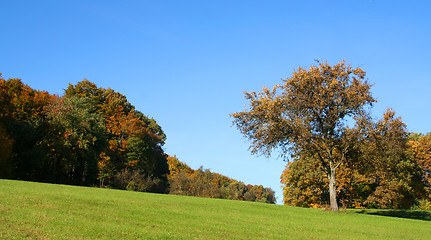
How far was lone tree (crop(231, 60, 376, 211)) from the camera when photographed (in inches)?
1507

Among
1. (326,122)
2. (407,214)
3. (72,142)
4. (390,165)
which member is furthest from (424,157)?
(72,142)

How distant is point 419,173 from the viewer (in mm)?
60812

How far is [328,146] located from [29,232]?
32.3 meters

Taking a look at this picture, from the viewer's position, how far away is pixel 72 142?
6012 centimetres

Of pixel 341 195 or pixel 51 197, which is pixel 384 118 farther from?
pixel 51 197

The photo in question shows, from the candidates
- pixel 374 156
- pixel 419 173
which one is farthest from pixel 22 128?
pixel 419 173

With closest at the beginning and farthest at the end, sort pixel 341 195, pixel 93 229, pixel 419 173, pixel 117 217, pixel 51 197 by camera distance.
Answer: pixel 93 229, pixel 117 217, pixel 51 197, pixel 419 173, pixel 341 195

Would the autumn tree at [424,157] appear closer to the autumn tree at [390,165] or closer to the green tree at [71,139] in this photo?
the autumn tree at [390,165]

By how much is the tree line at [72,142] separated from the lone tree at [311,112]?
109 feet

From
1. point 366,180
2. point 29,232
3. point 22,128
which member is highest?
point 22,128

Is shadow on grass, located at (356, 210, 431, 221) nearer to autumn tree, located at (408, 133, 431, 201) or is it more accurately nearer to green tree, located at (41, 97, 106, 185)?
autumn tree, located at (408, 133, 431, 201)

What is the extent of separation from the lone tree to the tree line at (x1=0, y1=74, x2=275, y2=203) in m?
33.3

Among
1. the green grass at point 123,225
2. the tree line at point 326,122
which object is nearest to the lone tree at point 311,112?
the tree line at point 326,122

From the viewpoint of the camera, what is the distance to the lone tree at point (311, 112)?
38.3 m
